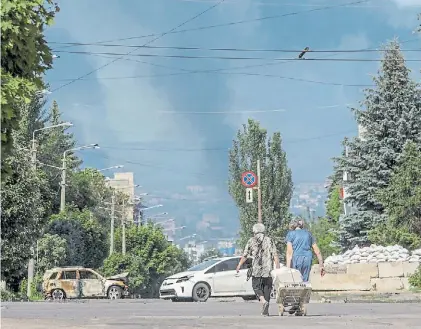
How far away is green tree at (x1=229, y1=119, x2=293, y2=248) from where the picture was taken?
219 ft

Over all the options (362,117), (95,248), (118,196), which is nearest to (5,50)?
(362,117)

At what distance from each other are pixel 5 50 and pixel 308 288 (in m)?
8.76

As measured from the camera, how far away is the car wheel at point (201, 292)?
31.3 meters

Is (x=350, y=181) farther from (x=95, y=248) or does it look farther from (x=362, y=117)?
(x=95, y=248)

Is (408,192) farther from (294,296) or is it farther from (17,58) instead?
(17,58)

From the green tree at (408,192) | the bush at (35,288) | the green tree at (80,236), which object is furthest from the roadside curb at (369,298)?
the green tree at (80,236)

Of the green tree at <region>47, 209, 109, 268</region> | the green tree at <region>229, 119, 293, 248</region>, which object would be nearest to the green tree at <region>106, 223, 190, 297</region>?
the green tree at <region>47, 209, 109, 268</region>

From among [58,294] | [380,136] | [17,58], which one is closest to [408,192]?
[380,136]

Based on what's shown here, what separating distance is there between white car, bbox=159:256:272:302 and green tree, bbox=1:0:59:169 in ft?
68.7

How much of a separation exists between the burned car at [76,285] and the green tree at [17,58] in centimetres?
3178

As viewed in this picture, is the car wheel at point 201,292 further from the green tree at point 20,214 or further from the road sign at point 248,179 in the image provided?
the road sign at point 248,179

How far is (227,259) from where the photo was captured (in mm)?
32156

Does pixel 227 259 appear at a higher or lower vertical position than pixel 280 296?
higher

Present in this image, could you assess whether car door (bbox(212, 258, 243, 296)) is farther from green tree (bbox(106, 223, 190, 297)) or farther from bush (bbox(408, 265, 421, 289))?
green tree (bbox(106, 223, 190, 297))
